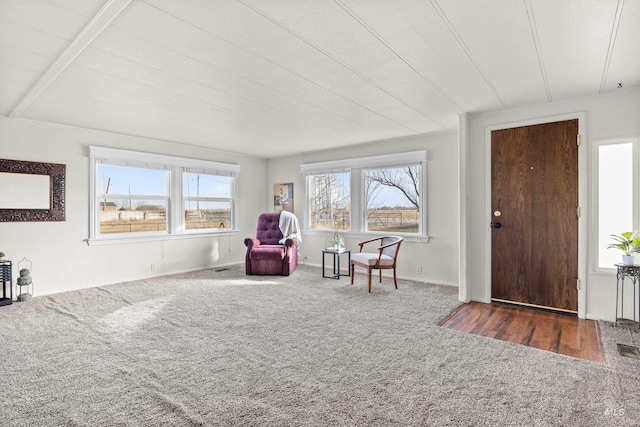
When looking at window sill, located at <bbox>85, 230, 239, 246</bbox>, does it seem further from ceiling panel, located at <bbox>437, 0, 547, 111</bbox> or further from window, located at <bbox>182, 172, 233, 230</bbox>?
ceiling panel, located at <bbox>437, 0, 547, 111</bbox>

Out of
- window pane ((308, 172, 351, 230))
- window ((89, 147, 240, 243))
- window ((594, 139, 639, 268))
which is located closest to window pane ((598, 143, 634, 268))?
window ((594, 139, 639, 268))

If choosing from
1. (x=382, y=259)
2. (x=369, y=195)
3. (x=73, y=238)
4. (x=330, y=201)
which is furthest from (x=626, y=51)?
(x=73, y=238)

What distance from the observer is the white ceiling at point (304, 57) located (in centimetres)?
193

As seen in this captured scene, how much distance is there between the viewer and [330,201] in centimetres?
651

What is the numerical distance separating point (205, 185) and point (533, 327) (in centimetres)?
553

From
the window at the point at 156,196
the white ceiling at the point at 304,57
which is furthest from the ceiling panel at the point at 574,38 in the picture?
the window at the point at 156,196

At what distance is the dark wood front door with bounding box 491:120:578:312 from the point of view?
11.6ft

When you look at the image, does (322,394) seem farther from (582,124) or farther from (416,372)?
(582,124)

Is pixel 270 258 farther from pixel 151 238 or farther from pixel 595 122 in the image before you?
pixel 595 122

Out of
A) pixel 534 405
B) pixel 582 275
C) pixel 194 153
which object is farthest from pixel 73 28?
pixel 582 275

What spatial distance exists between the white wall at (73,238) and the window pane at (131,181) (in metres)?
0.27

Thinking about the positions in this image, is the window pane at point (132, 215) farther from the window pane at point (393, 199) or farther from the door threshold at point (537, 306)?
the door threshold at point (537, 306)

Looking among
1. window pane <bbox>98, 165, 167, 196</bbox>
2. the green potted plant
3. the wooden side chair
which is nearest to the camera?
the green potted plant

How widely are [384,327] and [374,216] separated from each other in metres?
2.93
